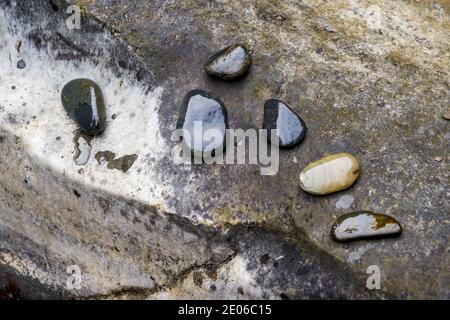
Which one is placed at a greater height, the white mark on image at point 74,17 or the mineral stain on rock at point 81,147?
the white mark on image at point 74,17

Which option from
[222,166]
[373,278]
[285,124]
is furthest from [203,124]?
[373,278]

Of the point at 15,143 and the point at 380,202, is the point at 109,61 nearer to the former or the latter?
the point at 15,143

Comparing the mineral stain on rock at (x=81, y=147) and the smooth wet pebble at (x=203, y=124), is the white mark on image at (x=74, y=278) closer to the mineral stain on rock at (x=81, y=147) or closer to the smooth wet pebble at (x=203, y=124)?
the mineral stain on rock at (x=81, y=147)

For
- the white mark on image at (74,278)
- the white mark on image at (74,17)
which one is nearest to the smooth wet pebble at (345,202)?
the white mark on image at (74,278)

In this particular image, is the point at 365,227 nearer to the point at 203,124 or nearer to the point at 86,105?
the point at 203,124

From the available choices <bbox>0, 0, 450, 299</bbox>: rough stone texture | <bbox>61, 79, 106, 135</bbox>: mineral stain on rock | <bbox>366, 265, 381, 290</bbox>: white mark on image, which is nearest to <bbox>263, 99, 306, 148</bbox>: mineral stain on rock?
<bbox>0, 0, 450, 299</bbox>: rough stone texture

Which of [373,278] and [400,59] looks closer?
[373,278]

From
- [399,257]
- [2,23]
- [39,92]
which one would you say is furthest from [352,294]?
[2,23]
